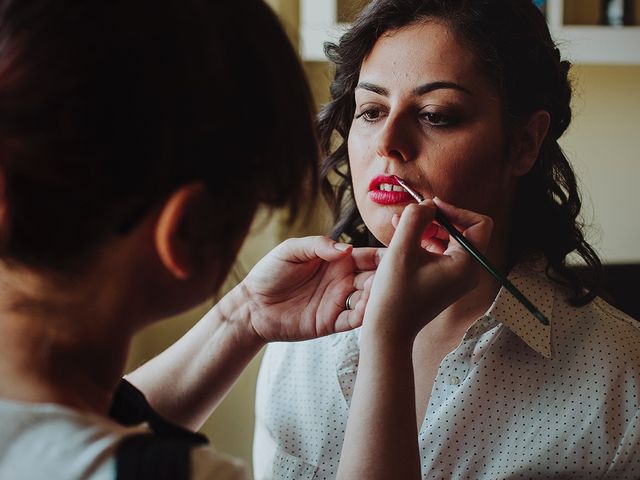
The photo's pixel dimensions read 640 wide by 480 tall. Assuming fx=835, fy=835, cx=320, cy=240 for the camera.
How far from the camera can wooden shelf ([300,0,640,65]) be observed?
1.88 meters

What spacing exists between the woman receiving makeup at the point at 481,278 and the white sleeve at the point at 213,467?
484mm

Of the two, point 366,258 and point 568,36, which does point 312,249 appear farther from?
point 568,36

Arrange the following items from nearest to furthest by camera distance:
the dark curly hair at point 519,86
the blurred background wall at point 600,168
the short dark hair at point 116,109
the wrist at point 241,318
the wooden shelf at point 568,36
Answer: the short dark hair at point 116,109 → the wrist at point 241,318 → the dark curly hair at point 519,86 → the wooden shelf at point 568,36 → the blurred background wall at point 600,168

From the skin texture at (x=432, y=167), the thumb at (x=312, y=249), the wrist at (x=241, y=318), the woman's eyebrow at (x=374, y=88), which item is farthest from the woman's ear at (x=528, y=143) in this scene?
the wrist at (x=241, y=318)

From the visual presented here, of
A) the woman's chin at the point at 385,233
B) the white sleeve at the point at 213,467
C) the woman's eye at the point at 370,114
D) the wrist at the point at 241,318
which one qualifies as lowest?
the wrist at the point at 241,318

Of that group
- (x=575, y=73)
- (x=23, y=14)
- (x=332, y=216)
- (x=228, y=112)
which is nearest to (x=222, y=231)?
(x=228, y=112)

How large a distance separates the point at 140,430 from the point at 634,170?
186 cm

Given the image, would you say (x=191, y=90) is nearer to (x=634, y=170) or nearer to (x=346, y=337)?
(x=346, y=337)

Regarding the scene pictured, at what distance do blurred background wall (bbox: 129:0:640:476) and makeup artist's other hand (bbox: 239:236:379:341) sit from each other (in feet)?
2.82

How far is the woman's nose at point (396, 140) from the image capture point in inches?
46.7

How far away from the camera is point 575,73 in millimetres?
2086

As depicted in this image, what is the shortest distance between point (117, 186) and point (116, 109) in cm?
6

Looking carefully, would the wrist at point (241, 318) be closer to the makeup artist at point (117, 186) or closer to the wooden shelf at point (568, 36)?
the makeup artist at point (117, 186)

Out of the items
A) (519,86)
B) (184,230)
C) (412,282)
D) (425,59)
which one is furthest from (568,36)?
(184,230)
